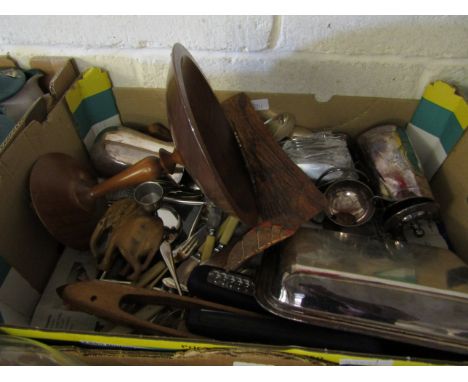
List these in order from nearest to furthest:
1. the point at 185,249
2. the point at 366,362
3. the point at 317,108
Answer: the point at 366,362, the point at 185,249, the point at 317,108

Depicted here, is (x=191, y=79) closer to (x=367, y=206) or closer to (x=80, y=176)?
(x=80, y=176)

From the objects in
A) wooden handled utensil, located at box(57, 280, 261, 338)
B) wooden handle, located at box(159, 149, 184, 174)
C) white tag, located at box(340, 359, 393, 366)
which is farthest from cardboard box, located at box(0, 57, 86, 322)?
white tag, located at box(340, 359, 393, 366)

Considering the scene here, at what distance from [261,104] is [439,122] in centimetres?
40

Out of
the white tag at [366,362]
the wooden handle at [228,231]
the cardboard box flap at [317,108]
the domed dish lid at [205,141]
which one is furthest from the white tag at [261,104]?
the white tag at [366,362]

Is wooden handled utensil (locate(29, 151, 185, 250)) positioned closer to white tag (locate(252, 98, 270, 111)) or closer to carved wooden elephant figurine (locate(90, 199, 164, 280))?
carved wooden elephant figurine (locate(90, 199, 164, 280))

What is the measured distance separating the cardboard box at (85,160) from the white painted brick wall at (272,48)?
0.11ft

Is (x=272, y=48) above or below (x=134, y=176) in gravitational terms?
above

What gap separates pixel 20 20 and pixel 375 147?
82cm

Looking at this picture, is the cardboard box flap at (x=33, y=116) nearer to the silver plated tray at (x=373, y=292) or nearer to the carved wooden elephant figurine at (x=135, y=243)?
the carved wooden elephant figurine at (x=135, y=243)

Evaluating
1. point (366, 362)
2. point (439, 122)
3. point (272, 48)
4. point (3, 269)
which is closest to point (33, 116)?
point (3, 269)

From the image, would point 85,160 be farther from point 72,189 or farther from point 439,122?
point 439,122

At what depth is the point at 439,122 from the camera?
78cm

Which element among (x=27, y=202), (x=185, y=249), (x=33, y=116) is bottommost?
(x=185, y=249)

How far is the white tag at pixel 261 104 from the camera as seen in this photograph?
32.2 inches
